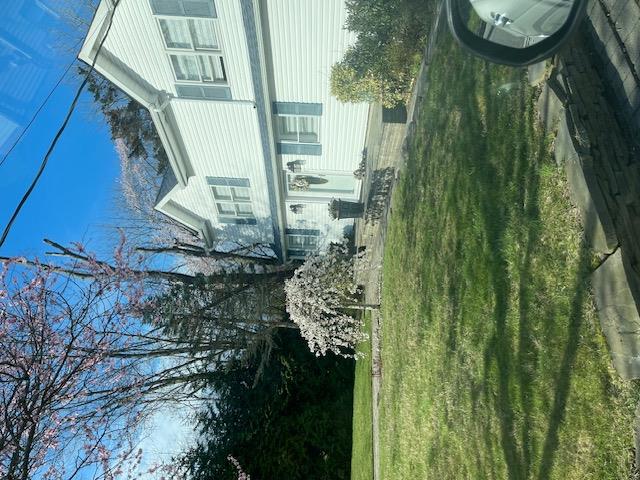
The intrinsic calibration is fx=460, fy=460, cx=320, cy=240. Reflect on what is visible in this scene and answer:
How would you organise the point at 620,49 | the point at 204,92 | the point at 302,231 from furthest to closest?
the point at 302,231 < the point at 204,92 < the point at 620,49

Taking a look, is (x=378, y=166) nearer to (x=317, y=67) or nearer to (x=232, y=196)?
(x=317, y=67)

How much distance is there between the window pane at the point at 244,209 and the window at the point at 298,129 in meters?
3.90

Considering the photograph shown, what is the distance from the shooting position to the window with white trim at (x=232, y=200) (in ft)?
54.2

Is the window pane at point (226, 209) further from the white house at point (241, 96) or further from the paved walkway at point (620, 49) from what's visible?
the paved walkway at point (620, 49)

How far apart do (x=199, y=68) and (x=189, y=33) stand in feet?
3.10

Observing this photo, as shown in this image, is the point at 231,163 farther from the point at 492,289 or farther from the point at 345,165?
the point at 492,289

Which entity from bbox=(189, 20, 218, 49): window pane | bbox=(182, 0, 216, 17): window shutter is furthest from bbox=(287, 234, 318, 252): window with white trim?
bbox=(182, 0, 216, 17): window shutter

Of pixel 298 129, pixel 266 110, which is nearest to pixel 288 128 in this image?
pixel 298 129

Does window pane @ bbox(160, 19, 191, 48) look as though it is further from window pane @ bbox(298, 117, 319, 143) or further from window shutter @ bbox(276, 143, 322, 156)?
window shutter @ bbox(276, 143, 322, 156)

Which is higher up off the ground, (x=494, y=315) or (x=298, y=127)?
(x=298, y=127)

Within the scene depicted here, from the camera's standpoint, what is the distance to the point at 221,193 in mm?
16797

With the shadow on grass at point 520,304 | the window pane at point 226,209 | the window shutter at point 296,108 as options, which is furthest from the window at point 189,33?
the shadow on grass at point 520,304

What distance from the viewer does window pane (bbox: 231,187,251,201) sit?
1644 cm

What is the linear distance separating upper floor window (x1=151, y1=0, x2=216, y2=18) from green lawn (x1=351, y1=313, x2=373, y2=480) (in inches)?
350
